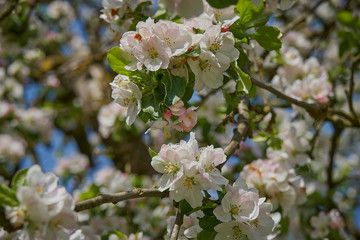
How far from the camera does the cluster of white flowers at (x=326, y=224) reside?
2400mm

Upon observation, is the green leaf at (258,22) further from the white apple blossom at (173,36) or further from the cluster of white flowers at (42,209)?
the cluster of white flowers at (42,209)

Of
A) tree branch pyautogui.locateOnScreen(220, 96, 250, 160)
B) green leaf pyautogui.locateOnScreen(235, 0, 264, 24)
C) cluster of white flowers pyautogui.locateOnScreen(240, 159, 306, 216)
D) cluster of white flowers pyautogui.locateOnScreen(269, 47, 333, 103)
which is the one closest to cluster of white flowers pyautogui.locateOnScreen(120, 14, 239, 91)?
green leaf pyautogui.locateOnScreen(235, 0, 264, 24)

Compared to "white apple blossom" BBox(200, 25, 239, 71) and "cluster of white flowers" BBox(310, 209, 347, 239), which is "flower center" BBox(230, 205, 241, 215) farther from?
"cluster of white flowers" BBox(310, 209, 347, 239)

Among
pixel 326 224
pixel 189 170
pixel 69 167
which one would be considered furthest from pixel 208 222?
pixel 69 167

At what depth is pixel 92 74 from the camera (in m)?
5.49

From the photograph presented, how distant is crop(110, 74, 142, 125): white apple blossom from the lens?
1380 mm

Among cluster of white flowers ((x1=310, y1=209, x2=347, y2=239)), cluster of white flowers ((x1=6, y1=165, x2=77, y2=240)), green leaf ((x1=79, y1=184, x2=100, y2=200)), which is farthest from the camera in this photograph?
cluster of white flowers ((x1=310, y1=209, x2=347, y2=239))

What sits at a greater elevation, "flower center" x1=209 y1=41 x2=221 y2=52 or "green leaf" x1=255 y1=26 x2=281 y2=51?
"flower center" x1=209 y1=41 x2=221 y2=52

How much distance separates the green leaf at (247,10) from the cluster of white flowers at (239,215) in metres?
0.61

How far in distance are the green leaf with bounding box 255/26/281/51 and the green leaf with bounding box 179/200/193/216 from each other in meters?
0.67

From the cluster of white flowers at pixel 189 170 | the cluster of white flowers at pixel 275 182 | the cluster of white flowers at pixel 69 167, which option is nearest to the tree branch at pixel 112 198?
the cluster of white flowers at pixel 189 170

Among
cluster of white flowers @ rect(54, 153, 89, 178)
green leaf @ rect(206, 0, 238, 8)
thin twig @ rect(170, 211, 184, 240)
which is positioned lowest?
cluster of white flowers @ rect(54, 153, 89, 178)

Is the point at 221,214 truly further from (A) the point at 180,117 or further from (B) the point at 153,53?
(B) the point at 153,53

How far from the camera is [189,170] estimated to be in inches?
50.6
